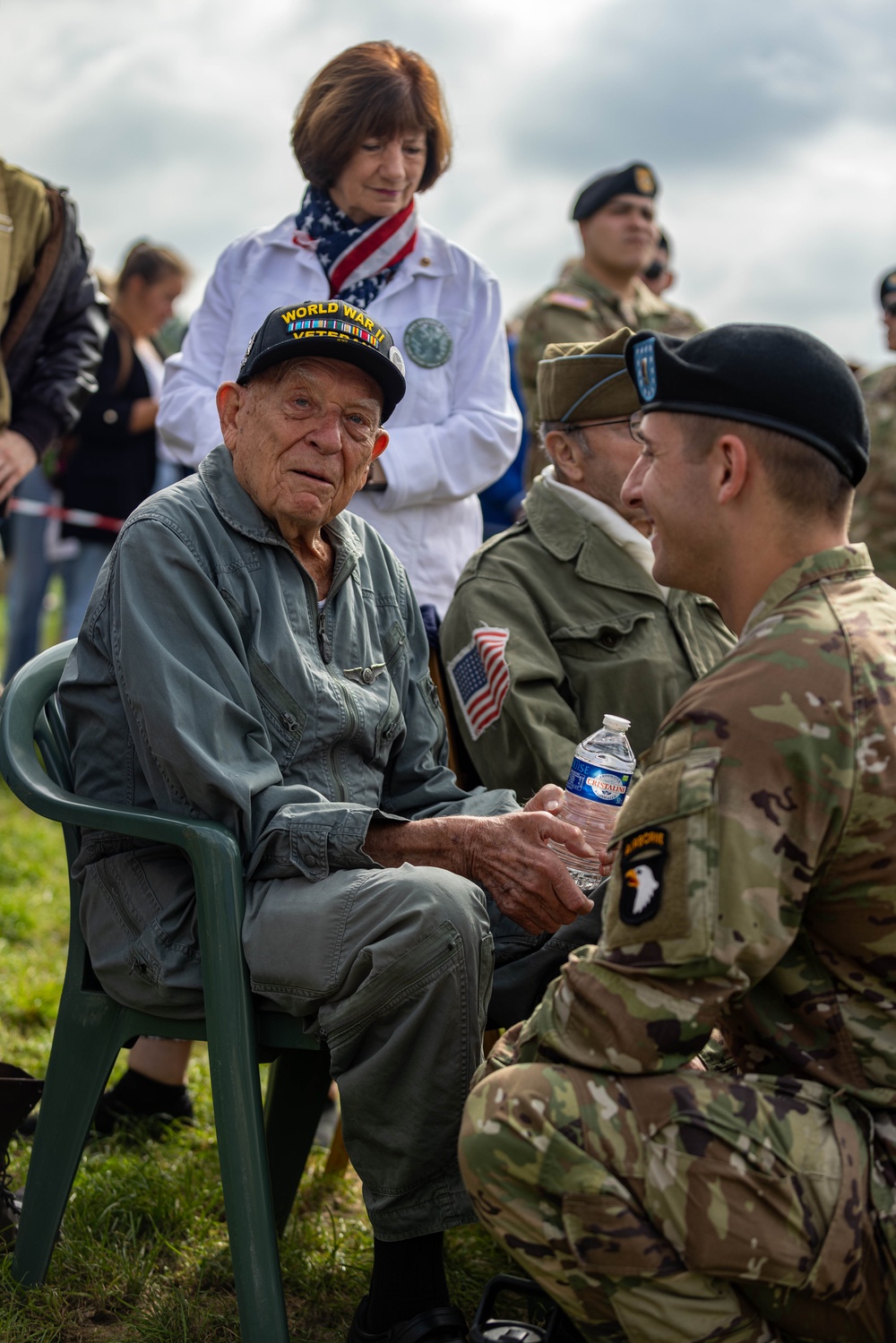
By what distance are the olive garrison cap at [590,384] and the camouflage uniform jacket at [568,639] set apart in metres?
0.27

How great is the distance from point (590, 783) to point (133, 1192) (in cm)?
151

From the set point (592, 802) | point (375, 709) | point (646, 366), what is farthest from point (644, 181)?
point (646, 366)

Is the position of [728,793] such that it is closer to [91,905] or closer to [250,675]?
[250,675]

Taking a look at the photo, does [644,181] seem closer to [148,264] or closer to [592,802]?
[148,264]

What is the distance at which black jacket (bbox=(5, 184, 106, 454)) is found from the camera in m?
4.64

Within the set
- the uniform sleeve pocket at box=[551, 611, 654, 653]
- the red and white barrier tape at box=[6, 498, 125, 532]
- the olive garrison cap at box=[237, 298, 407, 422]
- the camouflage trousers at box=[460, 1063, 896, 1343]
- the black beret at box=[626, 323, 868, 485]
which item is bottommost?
the camouflage trousers at box=[460, 1063, 896, 1343]

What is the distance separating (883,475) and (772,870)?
19.9 ft

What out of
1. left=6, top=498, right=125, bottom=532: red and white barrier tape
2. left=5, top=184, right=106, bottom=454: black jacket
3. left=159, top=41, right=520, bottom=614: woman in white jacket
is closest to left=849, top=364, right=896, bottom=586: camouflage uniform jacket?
left=159, top=41, right=520, bottom=614: woman in white jacket

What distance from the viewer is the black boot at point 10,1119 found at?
286 centimetres

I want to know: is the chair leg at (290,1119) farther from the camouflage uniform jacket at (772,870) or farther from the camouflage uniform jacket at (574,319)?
the camouflage uniform jacket at (574,319)

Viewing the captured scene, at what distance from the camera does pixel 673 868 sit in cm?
183

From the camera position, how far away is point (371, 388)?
2959mm

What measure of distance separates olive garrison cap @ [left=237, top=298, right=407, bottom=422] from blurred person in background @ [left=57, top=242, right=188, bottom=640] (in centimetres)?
415

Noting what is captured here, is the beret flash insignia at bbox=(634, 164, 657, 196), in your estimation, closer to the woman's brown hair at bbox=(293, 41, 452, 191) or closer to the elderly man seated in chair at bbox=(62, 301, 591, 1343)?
the woman's brown hair at bbox=(293, 41, 452, 191)
